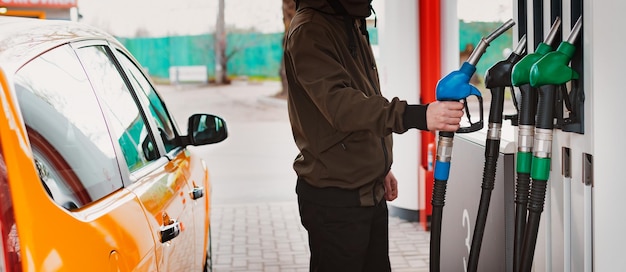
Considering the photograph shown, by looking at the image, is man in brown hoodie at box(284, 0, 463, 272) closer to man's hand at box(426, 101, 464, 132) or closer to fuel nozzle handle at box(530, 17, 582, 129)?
man's hand at box(426, 101, 464, 132)

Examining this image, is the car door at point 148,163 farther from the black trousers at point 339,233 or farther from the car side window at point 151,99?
the black trousers at point 339,233

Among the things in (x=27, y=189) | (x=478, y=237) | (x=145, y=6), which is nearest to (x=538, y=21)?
(x=478, y=237)

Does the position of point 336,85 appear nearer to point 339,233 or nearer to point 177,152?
point 339,233

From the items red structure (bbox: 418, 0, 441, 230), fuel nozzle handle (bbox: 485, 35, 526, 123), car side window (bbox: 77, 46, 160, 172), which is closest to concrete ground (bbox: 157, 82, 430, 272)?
red structure (bbox: 418, 0, 441, 230)

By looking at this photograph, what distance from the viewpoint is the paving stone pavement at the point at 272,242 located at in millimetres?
6062

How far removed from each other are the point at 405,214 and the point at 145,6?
15341mm

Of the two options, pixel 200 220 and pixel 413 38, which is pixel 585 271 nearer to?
pixel 200 220

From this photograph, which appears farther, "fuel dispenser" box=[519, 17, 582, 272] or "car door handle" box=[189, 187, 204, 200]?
"car door handle" box=[189, 187, 204, 200]

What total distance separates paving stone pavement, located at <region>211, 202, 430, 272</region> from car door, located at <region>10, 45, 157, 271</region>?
379cm

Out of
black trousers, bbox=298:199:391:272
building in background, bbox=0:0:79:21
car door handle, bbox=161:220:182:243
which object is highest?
building in background, bbox=0:0:79:21

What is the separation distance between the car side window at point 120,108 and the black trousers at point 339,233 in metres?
0.58

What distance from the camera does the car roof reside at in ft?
6.02

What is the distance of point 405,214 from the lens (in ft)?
24.5

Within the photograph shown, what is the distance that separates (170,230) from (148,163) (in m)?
0.40
